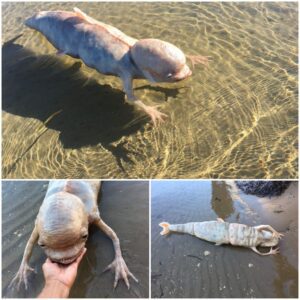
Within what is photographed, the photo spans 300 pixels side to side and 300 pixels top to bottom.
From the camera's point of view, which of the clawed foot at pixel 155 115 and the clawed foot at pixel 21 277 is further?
the clawed foot at pixel 155 115

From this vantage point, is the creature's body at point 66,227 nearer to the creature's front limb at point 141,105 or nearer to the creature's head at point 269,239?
the creature's front limb at point 141,105

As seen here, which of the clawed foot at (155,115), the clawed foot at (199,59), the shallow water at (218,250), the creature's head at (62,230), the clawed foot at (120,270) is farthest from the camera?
the clawed foot at (199,59)

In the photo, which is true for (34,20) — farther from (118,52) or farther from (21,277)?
(21,277)

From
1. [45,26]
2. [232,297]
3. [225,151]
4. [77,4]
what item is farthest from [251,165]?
[77,4]

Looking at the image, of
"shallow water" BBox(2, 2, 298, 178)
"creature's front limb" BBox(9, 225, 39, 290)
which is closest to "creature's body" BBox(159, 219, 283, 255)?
"shallow water" BBox(2, 2, 298, 178)

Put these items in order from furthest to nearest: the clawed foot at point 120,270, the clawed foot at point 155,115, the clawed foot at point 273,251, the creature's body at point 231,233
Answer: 1. the clawed foot at point 155,115
2. the creature's body at point 231,233
3. the clawed foot at point 273,251
4. the clawed foot at point 120,270

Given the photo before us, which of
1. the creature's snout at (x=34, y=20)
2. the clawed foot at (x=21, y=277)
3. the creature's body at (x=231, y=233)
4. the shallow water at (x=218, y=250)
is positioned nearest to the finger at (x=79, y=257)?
the clawed foot at (x=21, y=277)
